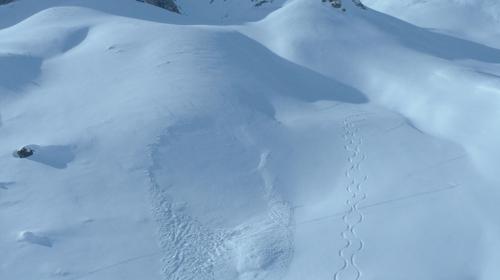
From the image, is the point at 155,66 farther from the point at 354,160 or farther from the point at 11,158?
the point at 354,160

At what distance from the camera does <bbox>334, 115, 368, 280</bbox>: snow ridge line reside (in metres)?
7.06

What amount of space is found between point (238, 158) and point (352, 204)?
7.85ft

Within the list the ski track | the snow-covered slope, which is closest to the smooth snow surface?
the ski track

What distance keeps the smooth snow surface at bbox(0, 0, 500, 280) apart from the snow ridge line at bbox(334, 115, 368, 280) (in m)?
0.03

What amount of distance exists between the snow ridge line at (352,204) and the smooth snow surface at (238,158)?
0.03m

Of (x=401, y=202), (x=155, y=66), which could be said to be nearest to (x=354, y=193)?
(x=401, y=202)

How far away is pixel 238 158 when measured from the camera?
33.5 feet

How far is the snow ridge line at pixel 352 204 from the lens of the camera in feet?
23.2

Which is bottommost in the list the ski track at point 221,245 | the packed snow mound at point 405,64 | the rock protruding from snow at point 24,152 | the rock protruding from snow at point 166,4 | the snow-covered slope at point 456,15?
the snow-covered slope at point 456,15

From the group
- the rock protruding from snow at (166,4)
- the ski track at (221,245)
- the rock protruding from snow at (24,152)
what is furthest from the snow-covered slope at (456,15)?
the rock protruding from snow at (24,152)

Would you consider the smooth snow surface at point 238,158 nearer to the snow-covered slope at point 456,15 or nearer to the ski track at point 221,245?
the ski track at point 221,245

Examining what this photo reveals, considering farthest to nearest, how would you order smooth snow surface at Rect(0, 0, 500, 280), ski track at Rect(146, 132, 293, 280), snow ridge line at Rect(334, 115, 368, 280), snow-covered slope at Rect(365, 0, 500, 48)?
snow-covered slope at Rect(365, 0, 500, 48) → smooth snow surface at Rect(0, 0, 500, 280) → ski track at Rect(146, 132, 293, 280) → snow ridge line at Rect(334, 115, 368, 280)

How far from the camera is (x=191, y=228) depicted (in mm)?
8266

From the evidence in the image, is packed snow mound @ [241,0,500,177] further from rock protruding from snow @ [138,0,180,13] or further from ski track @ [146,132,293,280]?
rock protruding from snow @ [138,0,180,13]
